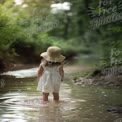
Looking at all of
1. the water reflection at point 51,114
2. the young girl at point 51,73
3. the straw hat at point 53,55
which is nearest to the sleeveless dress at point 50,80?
the young girl at point 51,73

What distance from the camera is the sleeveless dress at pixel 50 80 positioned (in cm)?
1021

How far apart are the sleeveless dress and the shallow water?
37cm

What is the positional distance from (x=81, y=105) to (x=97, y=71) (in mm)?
5545

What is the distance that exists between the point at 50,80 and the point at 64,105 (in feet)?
2.80

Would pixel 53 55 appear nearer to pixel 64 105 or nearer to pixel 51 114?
pixel 64 105

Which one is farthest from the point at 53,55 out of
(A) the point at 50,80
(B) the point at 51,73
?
(A) the point at 50,80

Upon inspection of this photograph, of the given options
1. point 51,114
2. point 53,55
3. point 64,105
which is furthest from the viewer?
point 53,55

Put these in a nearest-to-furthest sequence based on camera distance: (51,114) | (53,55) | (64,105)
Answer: (51,114) < (64,105) < (53,55)

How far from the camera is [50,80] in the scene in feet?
33.7

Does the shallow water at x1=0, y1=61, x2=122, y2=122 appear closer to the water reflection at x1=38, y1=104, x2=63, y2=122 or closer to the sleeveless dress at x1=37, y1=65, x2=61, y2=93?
the water reflection at x1=38, y1=104, x2=63, y2=122

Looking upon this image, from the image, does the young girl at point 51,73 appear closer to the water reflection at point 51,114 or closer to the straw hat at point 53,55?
the straw hat at point 53,55

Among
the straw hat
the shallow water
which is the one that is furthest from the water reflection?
the straw hat

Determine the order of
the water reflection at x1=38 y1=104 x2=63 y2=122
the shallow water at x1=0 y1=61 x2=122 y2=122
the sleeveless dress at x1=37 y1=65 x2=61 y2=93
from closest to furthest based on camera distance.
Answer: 1. the water reflection at x1=38 y1=104 x2=63 y2=122
2. the shallow water at x1=0 y1=61 x2=122 y2=122
3. the sleeveless dress at x1=37 y1=65 x2=61 y2=93

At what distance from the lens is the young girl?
10.2m
